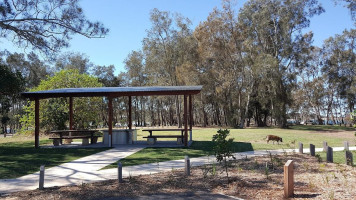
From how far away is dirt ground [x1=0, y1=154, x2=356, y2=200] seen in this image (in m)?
5.68

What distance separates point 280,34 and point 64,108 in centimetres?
2492

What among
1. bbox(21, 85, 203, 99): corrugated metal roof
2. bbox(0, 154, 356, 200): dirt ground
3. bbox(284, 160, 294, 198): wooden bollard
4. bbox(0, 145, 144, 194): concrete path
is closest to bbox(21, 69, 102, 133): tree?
bbox(21, 85, 203, 99): corrugated metal roof

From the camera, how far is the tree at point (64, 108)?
22094 millimetres

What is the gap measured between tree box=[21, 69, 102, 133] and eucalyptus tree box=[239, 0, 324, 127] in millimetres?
18426

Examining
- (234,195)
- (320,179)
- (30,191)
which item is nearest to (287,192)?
(234,195)

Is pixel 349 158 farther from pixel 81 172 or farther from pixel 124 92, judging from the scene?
pixel 124 92

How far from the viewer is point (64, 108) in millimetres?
22703

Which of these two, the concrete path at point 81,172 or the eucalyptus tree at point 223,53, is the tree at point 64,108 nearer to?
the concrete path at point 81,172

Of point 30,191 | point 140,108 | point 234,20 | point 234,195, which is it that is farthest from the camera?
point 140,108

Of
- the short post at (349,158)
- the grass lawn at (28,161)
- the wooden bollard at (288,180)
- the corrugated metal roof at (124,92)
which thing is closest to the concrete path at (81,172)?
the grass lawn at (28,161)

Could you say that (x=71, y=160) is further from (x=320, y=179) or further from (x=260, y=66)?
(x=260, y=66)

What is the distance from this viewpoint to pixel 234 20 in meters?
34.5

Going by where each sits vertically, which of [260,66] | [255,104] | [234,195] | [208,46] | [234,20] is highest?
[234,20]

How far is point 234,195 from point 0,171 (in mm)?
7173
